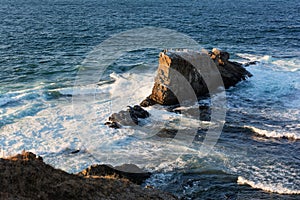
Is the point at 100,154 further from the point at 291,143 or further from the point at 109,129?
the point at 291,143

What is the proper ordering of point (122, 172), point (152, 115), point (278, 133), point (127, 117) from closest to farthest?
point (122, 172) < point (278, 133) < point (127, 117) < point (152, 115)

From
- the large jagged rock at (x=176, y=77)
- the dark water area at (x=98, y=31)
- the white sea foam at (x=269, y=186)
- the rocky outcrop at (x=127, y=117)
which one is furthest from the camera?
the dark water area at (x=98, y=31)

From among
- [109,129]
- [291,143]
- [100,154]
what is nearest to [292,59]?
[291,143]

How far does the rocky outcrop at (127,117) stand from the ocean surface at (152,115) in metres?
0.58

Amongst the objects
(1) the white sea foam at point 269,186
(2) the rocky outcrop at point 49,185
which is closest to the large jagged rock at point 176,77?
(1) the white sea foam at point 269,186

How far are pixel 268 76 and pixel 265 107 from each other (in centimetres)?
906

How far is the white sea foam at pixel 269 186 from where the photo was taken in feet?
55.8

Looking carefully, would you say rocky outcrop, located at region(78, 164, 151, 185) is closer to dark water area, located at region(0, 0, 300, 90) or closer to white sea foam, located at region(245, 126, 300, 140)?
white sea foam, located at region(245, 126, 300, 140)

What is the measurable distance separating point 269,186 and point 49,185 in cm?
1013

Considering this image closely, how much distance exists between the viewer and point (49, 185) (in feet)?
41.4

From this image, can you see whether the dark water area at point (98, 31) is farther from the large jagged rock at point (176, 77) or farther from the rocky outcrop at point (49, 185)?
the rocky outcrop at point (49, 185)

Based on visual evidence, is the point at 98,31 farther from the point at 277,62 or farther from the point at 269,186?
the point at 269,186

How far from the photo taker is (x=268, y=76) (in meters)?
36.8

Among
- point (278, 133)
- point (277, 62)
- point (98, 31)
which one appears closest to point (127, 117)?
point (278, 133)
